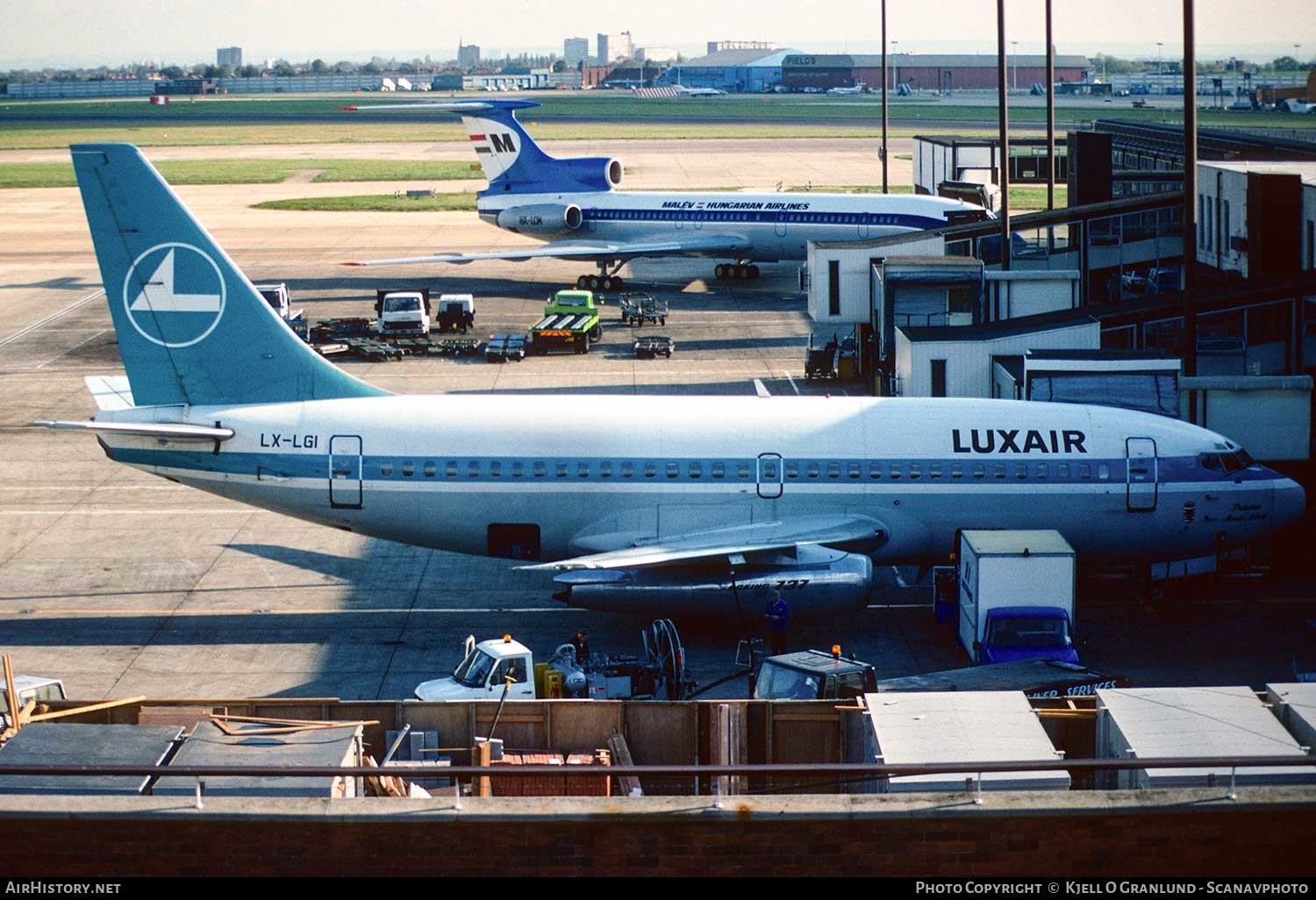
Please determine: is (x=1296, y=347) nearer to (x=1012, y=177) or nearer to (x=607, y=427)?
(x=607, y=427)

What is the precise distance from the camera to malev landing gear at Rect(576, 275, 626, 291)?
73.3 m

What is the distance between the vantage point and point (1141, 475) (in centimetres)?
3036

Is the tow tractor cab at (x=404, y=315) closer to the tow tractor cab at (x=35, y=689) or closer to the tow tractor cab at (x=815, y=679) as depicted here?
the tow tractor cab at (x=35, y=689)

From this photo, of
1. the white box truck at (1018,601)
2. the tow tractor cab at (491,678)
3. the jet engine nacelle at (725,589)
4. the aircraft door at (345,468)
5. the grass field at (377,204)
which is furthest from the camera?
the grass field at (377,204)

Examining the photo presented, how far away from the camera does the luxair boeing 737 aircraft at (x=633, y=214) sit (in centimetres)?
6962

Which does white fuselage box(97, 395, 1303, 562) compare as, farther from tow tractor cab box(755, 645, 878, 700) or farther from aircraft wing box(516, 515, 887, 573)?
tow tractor cab box(755, 645, 878, 700)

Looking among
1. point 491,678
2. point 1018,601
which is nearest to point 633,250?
point 1018,601

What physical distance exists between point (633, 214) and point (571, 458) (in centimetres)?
4361

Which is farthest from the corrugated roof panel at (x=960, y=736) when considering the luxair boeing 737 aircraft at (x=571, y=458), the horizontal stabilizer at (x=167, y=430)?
Result: the horizontal stabilizer at (x=167, y=430)

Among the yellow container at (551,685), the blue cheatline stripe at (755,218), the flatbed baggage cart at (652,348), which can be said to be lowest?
the yellow container at (551,685)

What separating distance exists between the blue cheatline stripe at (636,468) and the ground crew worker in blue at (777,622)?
3.07 metres

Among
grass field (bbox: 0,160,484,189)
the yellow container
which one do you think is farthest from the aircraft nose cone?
grass field (bbox: 0,160,484,189)

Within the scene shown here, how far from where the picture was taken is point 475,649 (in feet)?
83.6

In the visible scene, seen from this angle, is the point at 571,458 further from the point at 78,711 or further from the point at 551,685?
the point at 78,711
